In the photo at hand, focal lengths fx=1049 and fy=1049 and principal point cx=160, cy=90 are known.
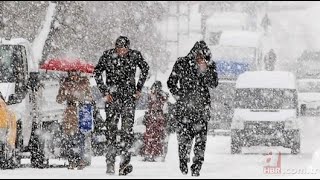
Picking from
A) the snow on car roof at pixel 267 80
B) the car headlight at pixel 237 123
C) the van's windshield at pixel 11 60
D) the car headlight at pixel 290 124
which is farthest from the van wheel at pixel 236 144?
the van's windshield at pixel 11 60

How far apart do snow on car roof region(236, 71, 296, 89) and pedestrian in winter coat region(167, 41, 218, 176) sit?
10345mm

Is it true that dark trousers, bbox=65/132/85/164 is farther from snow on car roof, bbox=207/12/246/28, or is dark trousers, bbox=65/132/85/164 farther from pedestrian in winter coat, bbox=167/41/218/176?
snow on car roof, bbox=207/12/246/28

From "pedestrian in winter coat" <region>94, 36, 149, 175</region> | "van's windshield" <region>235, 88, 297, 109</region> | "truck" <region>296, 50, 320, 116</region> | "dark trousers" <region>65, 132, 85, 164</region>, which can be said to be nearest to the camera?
"pedestrian in winter coat" <region>94, 36, 149, 175</region>

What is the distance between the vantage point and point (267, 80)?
2347 cm

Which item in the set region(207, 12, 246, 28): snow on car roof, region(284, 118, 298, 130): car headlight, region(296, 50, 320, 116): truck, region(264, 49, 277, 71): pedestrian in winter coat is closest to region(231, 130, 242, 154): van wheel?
region(284, 118, 298, 130): car headlight

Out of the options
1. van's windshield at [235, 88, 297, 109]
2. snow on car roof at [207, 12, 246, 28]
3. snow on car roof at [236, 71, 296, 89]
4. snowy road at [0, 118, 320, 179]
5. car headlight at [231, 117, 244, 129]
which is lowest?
snowy road at [0, 118, 320, 179]

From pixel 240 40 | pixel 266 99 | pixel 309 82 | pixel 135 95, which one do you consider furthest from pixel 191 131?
pixel 240 40

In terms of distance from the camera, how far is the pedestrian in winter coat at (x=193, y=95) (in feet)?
42.0

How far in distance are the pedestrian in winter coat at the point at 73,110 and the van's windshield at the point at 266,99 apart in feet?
27.7

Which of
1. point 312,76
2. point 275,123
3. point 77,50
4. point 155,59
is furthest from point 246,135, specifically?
point 155,59

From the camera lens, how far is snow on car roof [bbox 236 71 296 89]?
2314cm

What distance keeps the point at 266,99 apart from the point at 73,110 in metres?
9.04

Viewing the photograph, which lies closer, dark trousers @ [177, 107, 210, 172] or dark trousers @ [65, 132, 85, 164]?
dark trousers @ [177, 107, 210, 172]

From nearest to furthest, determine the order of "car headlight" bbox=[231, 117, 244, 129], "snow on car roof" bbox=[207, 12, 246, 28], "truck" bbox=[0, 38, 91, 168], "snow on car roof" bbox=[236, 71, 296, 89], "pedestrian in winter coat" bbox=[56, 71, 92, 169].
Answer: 1. "pedestrian in winter coat" bbox=[56, 71, 92, 169]
2. "truck" bbox=[0, 38, 91, 168]
3. "car headlight" bbox=[231, 117, 244, 129]
4. "snow on car roof" bbox=[236, 71, 296, 89]
5. "snow on car roof" bbox=[207, 12, 246, 28]
